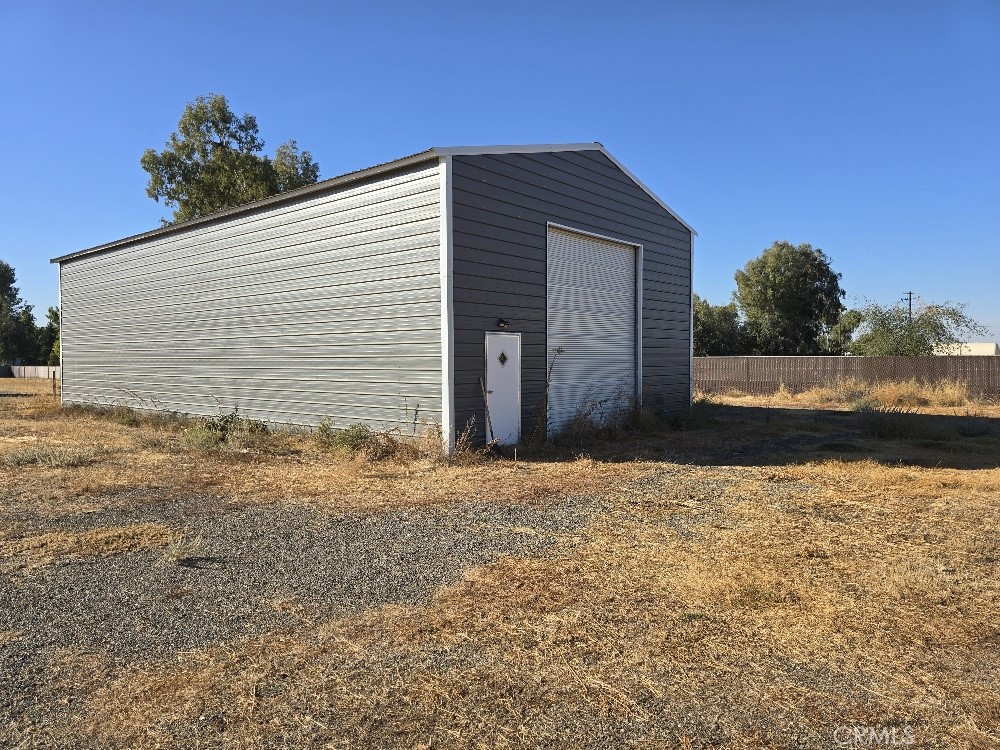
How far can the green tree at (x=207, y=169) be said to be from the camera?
3275cm

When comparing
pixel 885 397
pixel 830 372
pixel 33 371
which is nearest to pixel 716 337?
pixel 830 372

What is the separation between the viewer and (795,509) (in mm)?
7156

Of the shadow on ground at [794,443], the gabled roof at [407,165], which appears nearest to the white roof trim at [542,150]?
the gabled roof at [407,165]

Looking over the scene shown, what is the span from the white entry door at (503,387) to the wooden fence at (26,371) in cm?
4141

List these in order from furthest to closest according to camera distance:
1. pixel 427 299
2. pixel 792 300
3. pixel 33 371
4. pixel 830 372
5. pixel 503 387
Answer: pixel 33 371
pixel 792 300
pixel 830 372
pixel 503 387
pixel 427 299

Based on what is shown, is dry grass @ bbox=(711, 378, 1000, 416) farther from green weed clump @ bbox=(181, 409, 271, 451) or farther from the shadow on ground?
green weed clump @ bbox=(181, 409, 271, 451)

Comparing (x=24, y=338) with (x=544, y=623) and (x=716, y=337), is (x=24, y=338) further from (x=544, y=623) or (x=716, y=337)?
(x=544, y=623)

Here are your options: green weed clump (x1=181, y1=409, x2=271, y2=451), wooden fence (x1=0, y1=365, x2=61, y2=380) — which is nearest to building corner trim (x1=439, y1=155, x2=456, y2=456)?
green weed clump (x1=181, y1=409, x2=271, y2=451)

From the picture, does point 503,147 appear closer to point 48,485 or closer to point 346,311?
point 346,311

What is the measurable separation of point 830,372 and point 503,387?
61.6ft

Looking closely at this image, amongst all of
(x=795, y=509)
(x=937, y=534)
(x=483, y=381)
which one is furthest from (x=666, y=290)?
(x=937, y=534)

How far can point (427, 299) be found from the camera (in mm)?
10477

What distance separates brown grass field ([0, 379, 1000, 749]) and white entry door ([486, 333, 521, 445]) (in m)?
2.15

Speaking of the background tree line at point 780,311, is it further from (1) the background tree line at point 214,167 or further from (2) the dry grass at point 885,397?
(1) the background tree line at point 214,167
